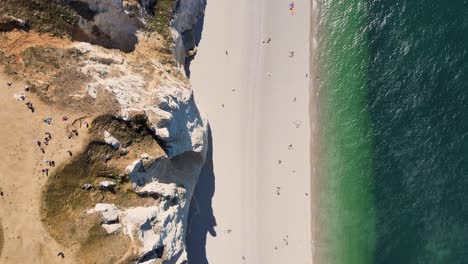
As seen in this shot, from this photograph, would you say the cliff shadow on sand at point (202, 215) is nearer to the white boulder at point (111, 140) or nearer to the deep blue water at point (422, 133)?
the white boulder at point (111, 140)

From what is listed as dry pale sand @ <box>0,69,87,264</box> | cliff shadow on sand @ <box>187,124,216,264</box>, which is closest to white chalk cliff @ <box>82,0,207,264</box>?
dry pale sand @ <box>0,69,87,264</box>

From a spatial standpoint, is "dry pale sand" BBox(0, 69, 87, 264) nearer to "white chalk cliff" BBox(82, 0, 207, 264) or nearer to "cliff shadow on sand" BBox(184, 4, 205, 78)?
"white chalk cliff" BBox(82, 0, 207, 264)

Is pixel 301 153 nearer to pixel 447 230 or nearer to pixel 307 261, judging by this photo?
pixel 307 261

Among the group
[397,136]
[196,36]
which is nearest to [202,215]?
[196,36]

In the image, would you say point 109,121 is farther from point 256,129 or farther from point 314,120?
point 314,120

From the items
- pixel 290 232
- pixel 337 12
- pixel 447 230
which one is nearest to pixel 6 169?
pixel 290 232

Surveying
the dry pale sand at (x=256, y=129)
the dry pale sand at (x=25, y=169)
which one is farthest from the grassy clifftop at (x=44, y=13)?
the dry pale sand at (x=256, y=129)
